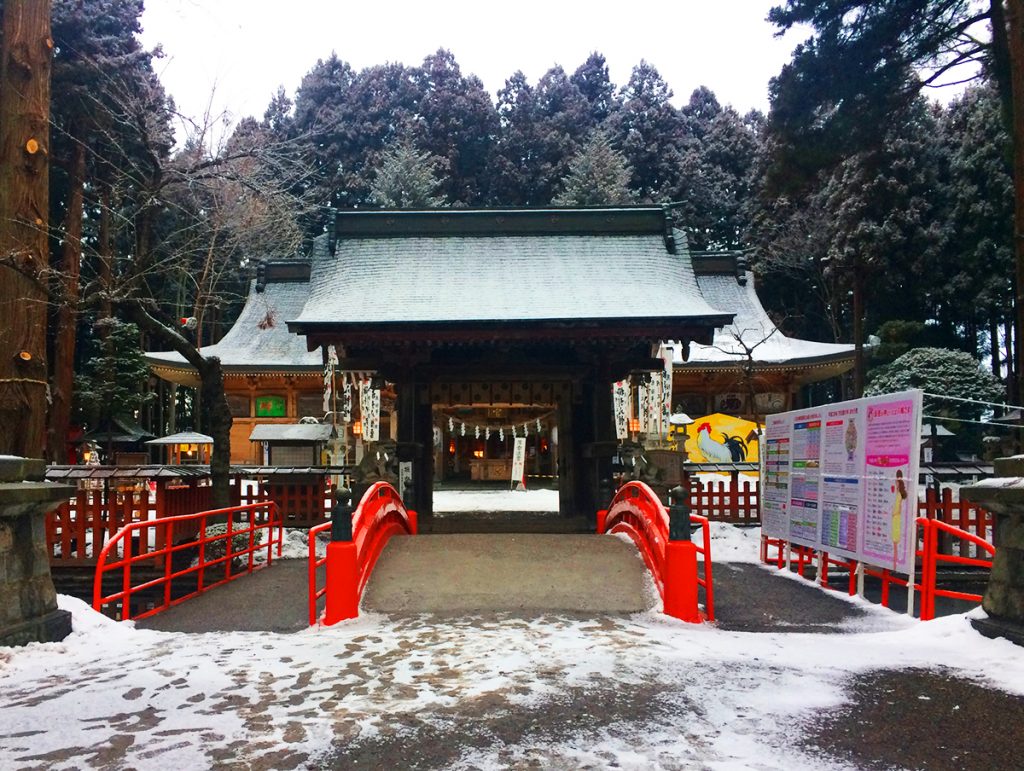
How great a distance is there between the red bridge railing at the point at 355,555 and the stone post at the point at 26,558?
2019mm

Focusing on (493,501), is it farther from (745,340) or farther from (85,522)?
(745,340)

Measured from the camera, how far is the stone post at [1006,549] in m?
4.49

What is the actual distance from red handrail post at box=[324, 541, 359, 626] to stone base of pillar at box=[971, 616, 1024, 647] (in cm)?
492

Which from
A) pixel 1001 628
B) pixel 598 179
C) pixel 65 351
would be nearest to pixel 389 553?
pixel 1001 628

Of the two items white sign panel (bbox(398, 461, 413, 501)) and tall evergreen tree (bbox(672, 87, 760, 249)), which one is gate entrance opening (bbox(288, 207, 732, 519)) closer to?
white sign panel (bbox(398, 461, 413, 501))

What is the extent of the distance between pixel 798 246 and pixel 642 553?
30402 mm

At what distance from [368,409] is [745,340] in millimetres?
16270

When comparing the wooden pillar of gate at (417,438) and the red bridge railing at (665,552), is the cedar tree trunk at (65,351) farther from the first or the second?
the red bridge railing at (665,552)

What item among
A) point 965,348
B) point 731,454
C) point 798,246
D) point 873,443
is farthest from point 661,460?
point 798,246

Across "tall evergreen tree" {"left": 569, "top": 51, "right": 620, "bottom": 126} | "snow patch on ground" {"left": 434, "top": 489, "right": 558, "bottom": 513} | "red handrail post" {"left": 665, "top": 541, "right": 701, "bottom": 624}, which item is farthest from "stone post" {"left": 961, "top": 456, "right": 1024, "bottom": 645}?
"tall evergreen tree" {"left": 569, "top": 51, "right": 620, "bottom": 126}

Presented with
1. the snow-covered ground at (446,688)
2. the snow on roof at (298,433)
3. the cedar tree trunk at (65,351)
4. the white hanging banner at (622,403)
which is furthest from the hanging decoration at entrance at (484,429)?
the snow-covered ground at (446,688)

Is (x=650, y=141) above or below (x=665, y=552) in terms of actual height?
above

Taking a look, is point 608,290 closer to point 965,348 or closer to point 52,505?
point 52,505

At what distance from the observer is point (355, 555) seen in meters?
6.59
